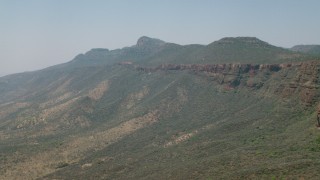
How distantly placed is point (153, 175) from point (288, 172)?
25328mm

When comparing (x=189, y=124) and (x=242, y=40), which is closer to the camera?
(x=189, y=124)

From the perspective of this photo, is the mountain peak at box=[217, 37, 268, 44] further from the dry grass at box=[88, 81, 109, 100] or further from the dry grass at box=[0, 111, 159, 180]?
the dry grass at box=[0, 111, 159, 180]

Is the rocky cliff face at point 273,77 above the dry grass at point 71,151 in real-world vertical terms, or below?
above

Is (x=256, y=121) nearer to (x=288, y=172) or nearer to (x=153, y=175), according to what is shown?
(x=153, y=175)

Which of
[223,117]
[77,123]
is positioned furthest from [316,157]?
[77,123]

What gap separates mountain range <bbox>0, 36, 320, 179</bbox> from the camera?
73562 mm

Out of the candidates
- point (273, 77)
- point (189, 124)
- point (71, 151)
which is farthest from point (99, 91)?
point (273, 77)

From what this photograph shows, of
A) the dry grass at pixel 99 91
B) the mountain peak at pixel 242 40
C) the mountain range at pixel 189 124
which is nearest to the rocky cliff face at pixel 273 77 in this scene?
the mountain range at pixel 189 124

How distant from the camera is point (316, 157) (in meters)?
63.9

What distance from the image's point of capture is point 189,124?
116000mm

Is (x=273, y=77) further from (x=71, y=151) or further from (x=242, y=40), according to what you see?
(x=71, y=151)

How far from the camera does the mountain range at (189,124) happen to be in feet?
241

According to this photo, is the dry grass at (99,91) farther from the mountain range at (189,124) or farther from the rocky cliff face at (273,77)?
the rocky cliff face at (273,77)

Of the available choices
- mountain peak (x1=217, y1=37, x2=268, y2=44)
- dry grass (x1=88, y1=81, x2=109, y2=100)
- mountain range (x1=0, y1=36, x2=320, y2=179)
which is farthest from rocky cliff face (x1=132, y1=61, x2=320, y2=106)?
dry grass (x1=88, y1=81, x2=109, y2=100)
